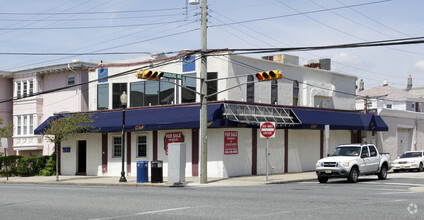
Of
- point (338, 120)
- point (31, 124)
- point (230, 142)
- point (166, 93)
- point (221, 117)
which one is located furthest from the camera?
point (31, 124)

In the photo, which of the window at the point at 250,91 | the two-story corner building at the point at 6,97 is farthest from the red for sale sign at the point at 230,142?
the two-story corner building at the point at 6,97

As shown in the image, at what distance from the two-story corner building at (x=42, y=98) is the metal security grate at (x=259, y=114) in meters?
14.5

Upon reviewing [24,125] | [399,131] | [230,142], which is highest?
[24,125]

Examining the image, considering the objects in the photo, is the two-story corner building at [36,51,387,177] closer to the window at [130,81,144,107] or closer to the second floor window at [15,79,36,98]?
the window at [130,81,144,107]

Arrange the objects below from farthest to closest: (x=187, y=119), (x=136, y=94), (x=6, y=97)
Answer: (x=6, y=97)
(x=136, y=94)
(x=187, y=119)

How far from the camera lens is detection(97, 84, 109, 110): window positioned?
36969 mm

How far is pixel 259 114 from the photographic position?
31.5 metres

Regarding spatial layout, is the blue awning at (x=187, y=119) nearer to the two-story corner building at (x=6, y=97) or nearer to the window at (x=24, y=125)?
the window at (x=24, y=125)

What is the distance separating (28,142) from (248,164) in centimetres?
2029

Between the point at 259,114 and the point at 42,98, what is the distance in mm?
20186

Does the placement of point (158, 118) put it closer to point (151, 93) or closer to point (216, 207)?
point (151, 93)

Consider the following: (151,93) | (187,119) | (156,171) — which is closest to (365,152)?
(187,119)

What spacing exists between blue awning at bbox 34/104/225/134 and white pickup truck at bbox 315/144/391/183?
6006 mm

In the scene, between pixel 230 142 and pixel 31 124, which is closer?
pixel 230 142
